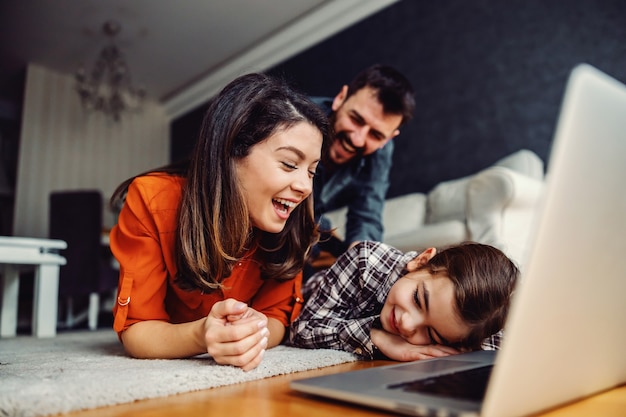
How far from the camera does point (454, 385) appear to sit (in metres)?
0.55

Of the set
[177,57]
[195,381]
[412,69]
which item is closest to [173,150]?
[177,57]

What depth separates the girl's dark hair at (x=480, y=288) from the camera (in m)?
0.91

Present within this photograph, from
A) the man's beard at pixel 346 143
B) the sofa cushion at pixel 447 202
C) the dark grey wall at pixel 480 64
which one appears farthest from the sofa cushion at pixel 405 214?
the man's beard at pixel 346 143

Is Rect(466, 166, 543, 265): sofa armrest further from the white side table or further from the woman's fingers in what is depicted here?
the white side table

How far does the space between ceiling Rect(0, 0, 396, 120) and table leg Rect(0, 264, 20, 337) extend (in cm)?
269

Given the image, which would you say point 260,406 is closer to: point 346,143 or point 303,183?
point 303,183

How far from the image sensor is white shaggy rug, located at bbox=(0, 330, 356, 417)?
0.55 meters

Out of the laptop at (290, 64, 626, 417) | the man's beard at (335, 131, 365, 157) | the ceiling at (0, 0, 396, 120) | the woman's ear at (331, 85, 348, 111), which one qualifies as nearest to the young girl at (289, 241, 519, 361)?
the laptop at (290, 64, 626, 417)

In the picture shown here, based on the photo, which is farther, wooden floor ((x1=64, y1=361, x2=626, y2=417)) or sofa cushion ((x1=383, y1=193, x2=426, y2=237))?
sofa cushion ((x1=383, y1=193, x2=426, y2=237))

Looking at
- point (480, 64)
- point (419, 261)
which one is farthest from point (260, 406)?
point (480, 64)

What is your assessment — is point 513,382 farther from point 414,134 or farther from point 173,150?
point 173,150

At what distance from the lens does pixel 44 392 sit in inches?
23.0

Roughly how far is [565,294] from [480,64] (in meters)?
2.88

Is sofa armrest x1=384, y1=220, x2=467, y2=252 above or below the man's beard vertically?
below
